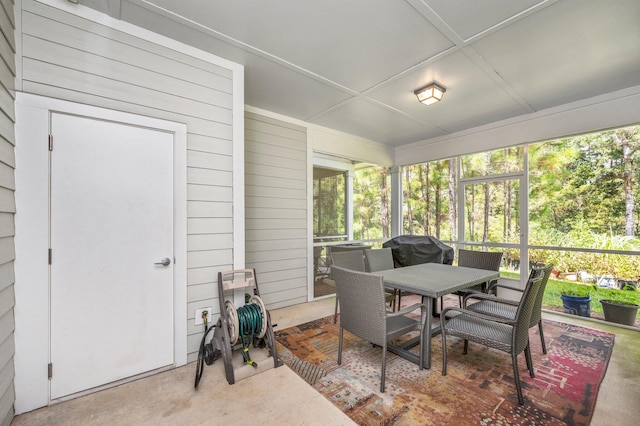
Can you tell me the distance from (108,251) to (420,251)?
13.3 ft

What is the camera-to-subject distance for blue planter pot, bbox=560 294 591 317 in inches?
145

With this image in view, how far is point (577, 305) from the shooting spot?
3729mm

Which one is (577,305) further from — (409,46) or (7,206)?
(7,206)

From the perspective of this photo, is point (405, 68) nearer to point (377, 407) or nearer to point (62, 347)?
point (377, 407)

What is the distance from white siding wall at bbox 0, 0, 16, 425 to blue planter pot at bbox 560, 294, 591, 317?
589cm

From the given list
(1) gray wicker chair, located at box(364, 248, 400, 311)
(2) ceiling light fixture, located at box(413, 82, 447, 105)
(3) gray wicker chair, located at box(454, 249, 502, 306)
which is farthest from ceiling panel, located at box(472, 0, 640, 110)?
(1) gray wicker chair, located at box(364, 248, 400, 311)

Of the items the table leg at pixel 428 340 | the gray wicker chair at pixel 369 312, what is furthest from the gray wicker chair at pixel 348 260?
the table leg at pixel 428 340

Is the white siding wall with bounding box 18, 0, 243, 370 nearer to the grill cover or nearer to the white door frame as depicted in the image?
the white door frame

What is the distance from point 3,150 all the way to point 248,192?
231 cm

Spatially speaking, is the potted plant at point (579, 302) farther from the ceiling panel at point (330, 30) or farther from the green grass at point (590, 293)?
the ceiling panel at point (330, 30)

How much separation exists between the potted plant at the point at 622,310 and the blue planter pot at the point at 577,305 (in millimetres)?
171

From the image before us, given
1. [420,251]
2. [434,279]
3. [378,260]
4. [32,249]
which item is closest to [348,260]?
[378,260]

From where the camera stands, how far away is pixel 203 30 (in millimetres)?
2229

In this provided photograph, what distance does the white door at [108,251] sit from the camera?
1.90 meters
